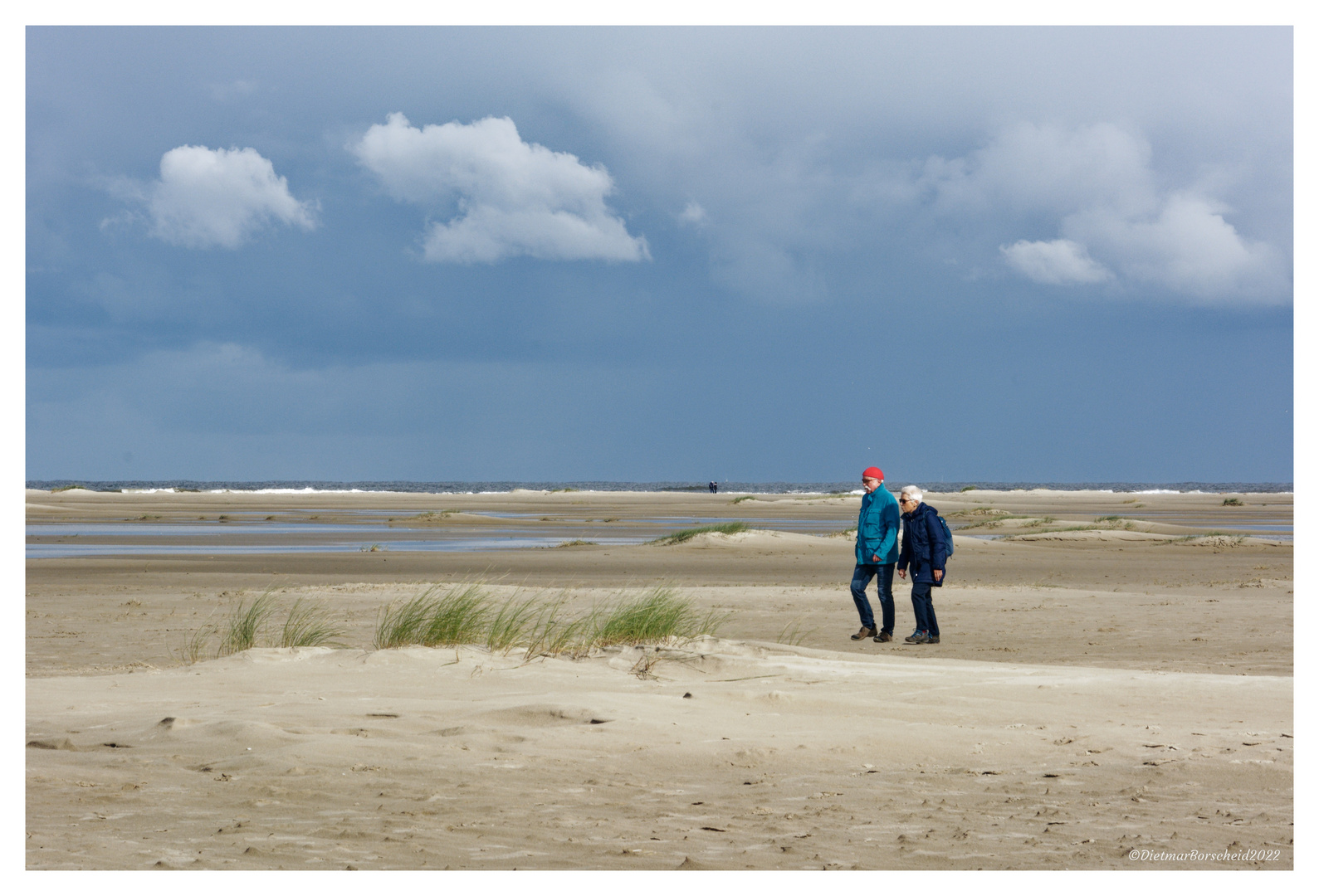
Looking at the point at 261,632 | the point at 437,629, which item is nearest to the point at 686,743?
the point at 437,629

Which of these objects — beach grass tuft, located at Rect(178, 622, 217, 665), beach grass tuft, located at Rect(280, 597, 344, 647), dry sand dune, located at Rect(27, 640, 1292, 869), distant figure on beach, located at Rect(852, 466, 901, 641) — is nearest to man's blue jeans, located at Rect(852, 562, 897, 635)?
distant figure on beach, located at Rect(852, 466, 901, 641)

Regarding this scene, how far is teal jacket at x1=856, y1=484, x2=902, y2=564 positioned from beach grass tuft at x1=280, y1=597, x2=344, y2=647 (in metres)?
6.17

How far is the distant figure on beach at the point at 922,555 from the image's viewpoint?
12.7m

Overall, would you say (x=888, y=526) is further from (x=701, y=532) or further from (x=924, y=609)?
(x=701, y=532)

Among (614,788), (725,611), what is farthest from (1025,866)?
(725,611)

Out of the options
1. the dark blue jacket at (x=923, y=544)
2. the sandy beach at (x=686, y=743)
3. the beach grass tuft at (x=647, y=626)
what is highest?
the dark blue jacket at (x=923, y=544)

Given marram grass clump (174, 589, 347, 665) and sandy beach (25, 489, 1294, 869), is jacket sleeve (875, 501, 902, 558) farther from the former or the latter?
marram grass clump (174, 589, 347, 665)

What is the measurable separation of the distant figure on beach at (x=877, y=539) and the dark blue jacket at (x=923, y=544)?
0.18m

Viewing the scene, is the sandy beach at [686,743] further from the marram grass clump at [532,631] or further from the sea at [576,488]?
the sea at [576,488]

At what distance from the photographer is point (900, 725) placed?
25.7 ft

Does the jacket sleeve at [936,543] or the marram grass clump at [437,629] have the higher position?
the jacket sleeve at [936,543]

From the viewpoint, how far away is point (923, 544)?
12.7 meters

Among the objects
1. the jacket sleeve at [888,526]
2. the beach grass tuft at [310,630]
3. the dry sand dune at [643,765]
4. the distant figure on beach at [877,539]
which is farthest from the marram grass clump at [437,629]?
the jacket sleeve at [888,526]

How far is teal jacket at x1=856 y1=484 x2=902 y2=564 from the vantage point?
41.5 ft
